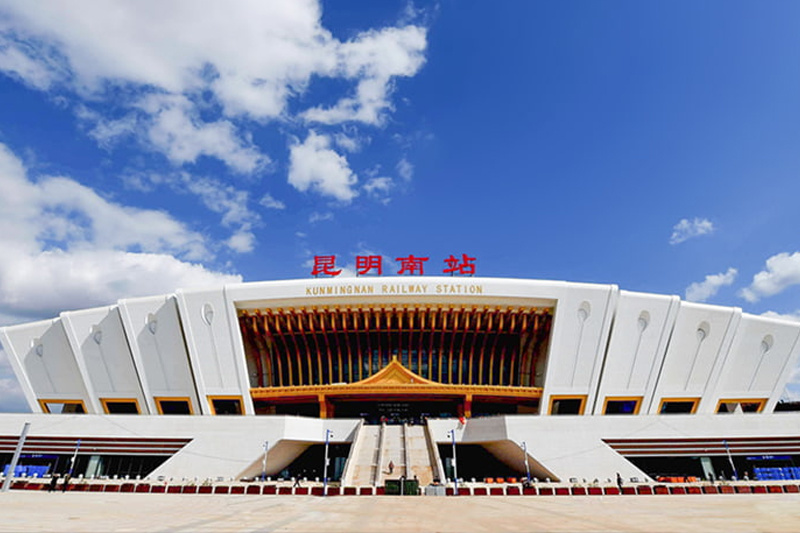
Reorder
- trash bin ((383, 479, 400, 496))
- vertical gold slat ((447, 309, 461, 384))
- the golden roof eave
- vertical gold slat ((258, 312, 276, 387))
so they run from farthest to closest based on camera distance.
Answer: vertical gold slat ((258, 312, 276, 387))
vertical gold slat ((447, 309, 461, 384))
the golden roof eave
trash bin ((383, 479, 400, 496))

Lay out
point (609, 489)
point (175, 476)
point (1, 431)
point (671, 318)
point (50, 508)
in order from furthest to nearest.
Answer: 1. point (671, 318)
2. point (1, 431)
3. point (175, 476)
4. point (609, 489)
5. point (50, 508)

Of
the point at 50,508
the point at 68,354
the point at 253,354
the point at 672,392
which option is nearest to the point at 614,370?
the point at 672,392

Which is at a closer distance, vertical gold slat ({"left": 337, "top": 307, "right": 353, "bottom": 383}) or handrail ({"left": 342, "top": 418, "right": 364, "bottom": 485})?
handrail ({"left": 342, "top": 418, "right": 364, "bottom": 485})

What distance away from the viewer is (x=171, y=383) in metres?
44.6

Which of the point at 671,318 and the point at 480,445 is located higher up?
the point at 671,318

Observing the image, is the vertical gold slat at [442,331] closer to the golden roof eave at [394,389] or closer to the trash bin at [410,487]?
the golden roof eave at [394,389]

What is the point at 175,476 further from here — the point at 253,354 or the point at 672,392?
the point at 672,392

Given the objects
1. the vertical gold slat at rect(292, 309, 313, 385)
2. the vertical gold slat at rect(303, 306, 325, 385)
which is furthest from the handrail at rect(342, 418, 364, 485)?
the vertical gold slat at rect(292, 309, 313, 385)

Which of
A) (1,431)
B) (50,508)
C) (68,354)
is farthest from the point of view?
(68,354)

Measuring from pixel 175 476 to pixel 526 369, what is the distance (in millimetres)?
33729

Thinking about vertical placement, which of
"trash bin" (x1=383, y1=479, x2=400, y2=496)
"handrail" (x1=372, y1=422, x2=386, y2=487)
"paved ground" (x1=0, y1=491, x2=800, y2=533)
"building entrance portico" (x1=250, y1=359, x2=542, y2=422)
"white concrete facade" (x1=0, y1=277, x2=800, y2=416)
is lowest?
"paved ground" (x1=0, y1=491, x2=800, y2=533)

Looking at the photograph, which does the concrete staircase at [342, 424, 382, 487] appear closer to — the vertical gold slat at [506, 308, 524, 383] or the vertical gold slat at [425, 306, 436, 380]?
the vertical gold slat at [425, 306, 436, 380]

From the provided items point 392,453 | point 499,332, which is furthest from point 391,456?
point 499,332

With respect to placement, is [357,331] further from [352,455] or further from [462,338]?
[352,455]
